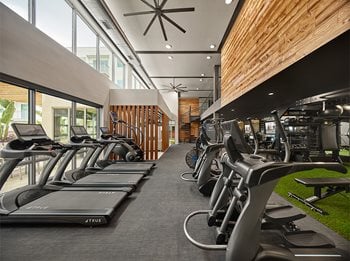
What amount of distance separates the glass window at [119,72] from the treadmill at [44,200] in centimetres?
674

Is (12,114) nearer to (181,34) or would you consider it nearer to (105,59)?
(105,59)

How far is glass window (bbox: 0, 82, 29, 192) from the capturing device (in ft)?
12.1

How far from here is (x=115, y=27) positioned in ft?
18.5

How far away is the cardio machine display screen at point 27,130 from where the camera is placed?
2.90 metres

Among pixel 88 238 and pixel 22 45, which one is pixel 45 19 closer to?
pixel 22 45


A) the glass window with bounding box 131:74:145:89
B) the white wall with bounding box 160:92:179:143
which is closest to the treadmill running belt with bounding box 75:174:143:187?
the glass window with bounding box 131:74:145:89

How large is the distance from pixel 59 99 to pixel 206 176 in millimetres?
4349

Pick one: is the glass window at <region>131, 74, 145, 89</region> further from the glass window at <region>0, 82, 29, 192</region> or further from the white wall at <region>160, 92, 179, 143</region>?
the glass window at <region>0, 82, 29, 192</region>

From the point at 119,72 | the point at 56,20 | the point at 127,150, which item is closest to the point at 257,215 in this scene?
the point at 127,150

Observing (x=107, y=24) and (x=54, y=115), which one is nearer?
(x=54, y=115)

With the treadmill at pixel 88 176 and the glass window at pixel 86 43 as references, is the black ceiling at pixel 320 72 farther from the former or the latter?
the glass window at pixel 86 43

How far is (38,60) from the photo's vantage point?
163 inches

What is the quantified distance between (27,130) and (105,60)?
5.90 m

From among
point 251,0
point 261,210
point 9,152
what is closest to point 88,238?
point 9,152
